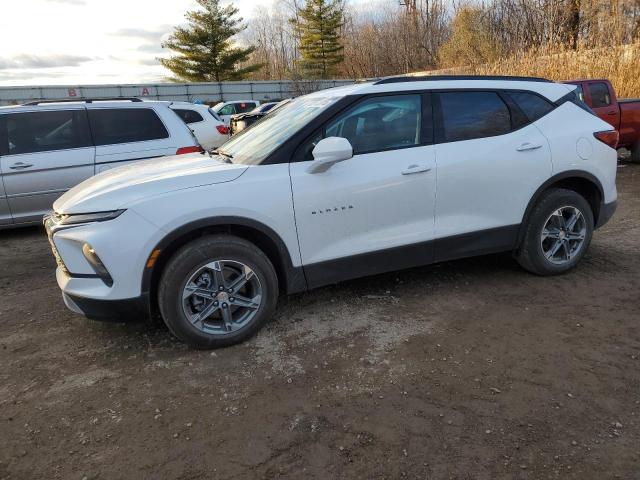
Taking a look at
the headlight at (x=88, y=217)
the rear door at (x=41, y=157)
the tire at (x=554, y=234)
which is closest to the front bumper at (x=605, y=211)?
the tire at (x=554, y=234)

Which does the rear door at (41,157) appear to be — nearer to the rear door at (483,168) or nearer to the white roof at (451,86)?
the white roof at (451,86)

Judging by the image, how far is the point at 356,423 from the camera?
2.56m

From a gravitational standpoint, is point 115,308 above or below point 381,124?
below

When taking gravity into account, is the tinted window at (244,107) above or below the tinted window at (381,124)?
above

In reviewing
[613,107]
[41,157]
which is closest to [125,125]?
[41,157]

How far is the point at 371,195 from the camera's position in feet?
11.6

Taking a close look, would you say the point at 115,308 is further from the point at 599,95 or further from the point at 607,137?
the point at 599,95

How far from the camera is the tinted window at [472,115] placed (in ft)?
12.7

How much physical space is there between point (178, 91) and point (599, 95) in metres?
35.7

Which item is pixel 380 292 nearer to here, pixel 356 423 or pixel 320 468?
pixel 356 423

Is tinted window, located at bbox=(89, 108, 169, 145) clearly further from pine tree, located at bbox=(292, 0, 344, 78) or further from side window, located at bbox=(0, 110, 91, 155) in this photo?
pine tree, located at bbox=(292, 0, 344, 78)

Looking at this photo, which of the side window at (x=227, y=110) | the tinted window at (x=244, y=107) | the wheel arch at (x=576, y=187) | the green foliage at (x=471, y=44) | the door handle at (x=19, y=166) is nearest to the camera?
the wheel arch at (x=576, y=187)

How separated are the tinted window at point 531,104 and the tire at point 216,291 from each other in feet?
8.40

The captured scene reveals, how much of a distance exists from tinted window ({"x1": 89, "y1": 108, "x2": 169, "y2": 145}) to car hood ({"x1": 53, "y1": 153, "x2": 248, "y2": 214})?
125 inches
